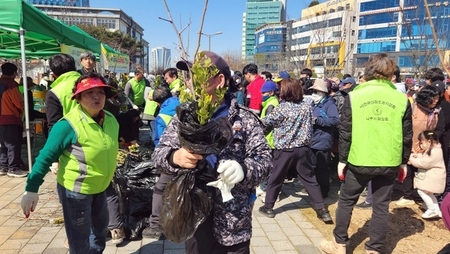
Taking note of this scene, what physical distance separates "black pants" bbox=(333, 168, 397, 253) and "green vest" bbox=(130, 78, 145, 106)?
24.3 ft

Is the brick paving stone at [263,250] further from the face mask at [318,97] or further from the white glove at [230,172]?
the face mask at [318,97]

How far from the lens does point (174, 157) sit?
1.74 m

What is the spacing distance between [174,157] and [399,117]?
243 centimetres

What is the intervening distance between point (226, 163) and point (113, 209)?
2320mm

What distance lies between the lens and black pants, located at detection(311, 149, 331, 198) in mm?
4961

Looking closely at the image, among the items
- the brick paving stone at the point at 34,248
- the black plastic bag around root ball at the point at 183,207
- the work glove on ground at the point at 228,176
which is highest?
the work glove on ground at the point at 228,176

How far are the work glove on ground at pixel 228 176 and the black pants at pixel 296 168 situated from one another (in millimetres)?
2659

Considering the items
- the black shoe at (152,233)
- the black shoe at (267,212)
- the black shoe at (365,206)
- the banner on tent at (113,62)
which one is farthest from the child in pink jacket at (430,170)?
the banner on tent at (113,62)

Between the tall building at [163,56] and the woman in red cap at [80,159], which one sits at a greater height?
the tall building at [163,56]

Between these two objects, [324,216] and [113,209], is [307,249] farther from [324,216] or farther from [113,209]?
[113,209]

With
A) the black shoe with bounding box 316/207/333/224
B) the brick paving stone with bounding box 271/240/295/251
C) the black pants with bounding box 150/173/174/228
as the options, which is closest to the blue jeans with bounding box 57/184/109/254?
the black pants with bounding box 150/173/174/228

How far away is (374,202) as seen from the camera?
332cm

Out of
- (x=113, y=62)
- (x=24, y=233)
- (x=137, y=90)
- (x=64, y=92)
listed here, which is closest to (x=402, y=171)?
(x=64, y=92)

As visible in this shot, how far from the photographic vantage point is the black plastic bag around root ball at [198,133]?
5.07ft
